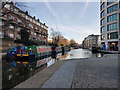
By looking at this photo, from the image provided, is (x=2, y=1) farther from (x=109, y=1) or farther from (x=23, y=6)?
(x=109, y=1)

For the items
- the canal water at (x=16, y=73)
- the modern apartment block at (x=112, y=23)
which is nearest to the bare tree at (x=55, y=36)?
the modern apartment block at (x=112, y=23)

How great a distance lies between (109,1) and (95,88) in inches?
1699

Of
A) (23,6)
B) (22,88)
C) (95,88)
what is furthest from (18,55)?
(95,88)

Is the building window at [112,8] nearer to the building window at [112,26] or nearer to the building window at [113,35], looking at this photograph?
A: the building window at [112,26]

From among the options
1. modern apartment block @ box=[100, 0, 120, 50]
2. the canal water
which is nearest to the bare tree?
modern apartment block @ box=[100, 0, 120, 50]

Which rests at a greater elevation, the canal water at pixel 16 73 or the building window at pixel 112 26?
the building window at pixel 112 26

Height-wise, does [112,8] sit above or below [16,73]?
above

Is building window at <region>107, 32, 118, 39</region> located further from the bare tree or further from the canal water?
the canal water

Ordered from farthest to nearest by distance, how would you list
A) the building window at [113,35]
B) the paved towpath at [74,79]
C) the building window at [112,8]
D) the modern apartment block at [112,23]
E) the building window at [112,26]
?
the building window at [112,8]
the building window at [112,26]
the building window at [113,35]
the modern apartment block at [112,23]
the paved towpath at [74,79]

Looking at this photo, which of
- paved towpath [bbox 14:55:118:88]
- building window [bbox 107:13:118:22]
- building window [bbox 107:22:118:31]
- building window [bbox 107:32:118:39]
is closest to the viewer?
paved towpath [bbox 14:55:118:88]

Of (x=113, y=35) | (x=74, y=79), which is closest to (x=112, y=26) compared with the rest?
(x=113, y=35)

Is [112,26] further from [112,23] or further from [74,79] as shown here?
[74,79]

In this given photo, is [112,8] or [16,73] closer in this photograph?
[16,73]

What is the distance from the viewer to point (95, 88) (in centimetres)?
342
